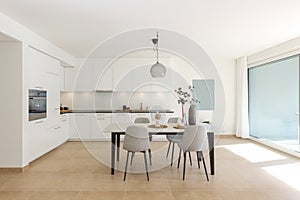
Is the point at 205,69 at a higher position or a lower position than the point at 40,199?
higher

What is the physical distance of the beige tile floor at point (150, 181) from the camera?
3.47m

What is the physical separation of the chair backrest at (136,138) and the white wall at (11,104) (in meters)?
1.98

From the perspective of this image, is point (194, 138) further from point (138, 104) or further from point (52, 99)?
point (138, 104)

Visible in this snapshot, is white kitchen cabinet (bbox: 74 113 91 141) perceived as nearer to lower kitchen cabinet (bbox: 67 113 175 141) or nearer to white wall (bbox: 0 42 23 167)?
lower kitchen cabinet (bbox: 67 113 175 141)

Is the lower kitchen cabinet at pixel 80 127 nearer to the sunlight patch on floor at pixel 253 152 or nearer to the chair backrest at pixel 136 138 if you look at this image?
the chair backrest at pixel 136 138

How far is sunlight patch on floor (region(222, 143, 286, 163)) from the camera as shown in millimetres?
5512

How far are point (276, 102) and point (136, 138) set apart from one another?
170 inches

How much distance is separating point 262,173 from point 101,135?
4.61 m

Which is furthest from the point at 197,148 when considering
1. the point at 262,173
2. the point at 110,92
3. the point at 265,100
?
the point at 110,92

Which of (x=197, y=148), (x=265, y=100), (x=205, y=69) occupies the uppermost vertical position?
(x=205, y=69)

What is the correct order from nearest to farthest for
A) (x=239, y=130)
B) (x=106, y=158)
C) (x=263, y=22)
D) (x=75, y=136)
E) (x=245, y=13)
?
(x=245, y=13), (x=263, y=22), (x=106, y=158), (x=75, y=136), (x=239, y=130)

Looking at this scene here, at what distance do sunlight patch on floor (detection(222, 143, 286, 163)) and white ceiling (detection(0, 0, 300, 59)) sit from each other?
258 cm

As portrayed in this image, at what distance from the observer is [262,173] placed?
4.44 m

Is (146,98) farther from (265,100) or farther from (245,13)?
(245,13)
